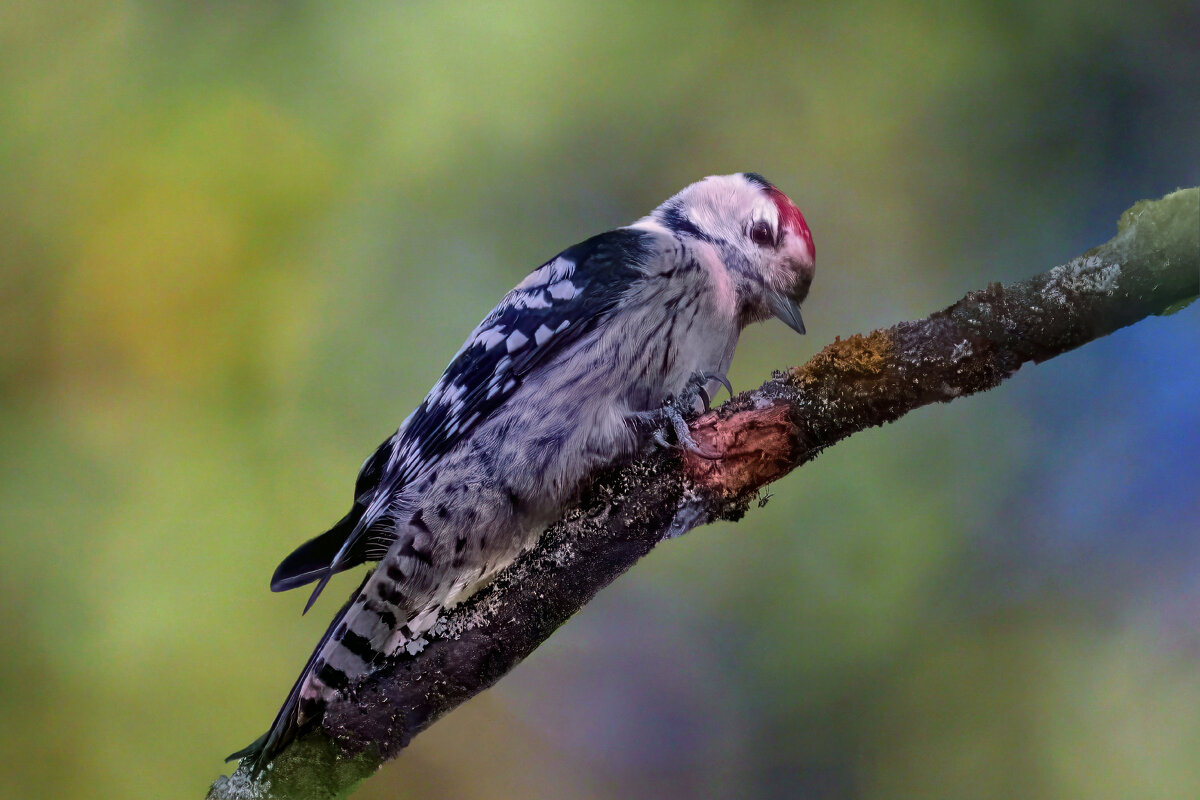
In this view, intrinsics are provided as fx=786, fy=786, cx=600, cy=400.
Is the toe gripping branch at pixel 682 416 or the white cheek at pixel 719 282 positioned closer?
the toe gripping branch at pixel 682 416

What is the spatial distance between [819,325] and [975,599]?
632mm

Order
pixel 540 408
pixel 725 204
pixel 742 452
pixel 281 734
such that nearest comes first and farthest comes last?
pixel 742 452 < pixel 281 734 < pixel 540 408 < pixel 725 204

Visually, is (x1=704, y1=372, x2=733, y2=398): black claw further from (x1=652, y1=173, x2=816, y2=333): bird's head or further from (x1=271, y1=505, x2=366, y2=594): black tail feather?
(x1=271, y1=505, x2=366, y2=594): black tail feather

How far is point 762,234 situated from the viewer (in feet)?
4.43

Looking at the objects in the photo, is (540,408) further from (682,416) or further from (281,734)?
(281,734)

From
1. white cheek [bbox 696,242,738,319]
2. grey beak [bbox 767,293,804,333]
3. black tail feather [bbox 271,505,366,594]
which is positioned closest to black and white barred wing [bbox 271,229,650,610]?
black tail feather [bbox 271,505,366,594]

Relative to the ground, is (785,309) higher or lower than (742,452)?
higher

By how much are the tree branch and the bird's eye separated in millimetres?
450

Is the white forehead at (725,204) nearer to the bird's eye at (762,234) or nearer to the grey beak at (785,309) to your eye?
the bird's eye at (762,234)

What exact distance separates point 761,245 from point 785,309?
12 cm

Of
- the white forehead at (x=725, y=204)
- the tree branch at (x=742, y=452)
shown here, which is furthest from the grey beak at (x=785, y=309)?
the tree branch at (x=742, y=452)

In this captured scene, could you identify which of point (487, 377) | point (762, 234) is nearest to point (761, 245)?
point (762, 234)

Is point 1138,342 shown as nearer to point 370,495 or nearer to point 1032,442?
point 1032,442

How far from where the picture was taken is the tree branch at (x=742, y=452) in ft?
2.75
